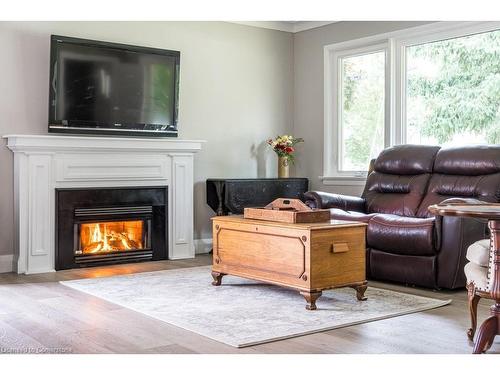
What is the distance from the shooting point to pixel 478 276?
2850 mm

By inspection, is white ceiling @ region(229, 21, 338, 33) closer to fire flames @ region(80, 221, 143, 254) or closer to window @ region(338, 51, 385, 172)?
window @ region(338, 51, 385, 172)

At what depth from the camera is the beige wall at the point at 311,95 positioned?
6.60 m

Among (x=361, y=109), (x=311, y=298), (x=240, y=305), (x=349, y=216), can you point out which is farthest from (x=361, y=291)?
(x=361, y=109)

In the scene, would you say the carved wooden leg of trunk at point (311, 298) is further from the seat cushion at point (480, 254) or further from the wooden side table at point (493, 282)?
the wooden side table at point (493, 282)

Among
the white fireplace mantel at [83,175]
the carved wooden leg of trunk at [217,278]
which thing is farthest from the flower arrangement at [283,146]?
the carved wooden leg of trunk at [217,278]

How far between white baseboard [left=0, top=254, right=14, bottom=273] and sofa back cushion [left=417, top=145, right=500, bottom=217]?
3260 mm

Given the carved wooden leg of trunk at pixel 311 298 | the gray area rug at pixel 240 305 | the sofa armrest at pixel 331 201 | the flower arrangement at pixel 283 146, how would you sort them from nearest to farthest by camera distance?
the gray area rug at pixel 240 305, the carved wooden leg of trunk at pixel 311 298, the sofa armrest at pixel 331 201, the flower arrangement at pixel 283 146

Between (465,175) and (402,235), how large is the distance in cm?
82

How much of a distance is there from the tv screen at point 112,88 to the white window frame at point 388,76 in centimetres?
166

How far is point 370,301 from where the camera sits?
12.7ft

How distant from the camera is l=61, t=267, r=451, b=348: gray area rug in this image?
3.17 metres

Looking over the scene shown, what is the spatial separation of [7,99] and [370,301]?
330 cm
